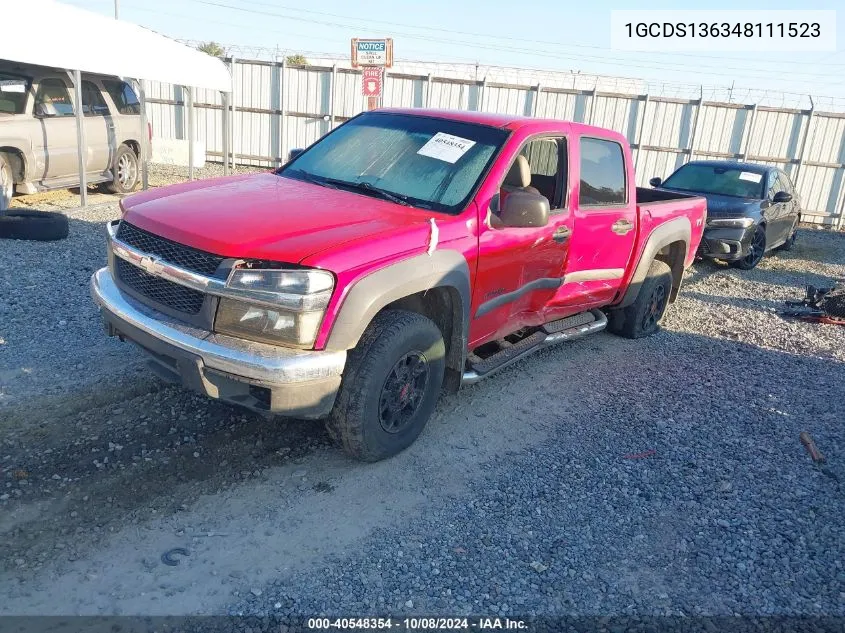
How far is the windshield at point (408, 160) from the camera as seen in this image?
4.15 metres

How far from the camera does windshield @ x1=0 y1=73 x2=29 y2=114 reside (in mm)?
9086

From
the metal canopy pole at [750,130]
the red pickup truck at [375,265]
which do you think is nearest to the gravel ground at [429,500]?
the red pickup truck at [375,265]

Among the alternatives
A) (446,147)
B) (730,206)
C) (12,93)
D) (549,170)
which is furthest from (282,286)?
(730,206)

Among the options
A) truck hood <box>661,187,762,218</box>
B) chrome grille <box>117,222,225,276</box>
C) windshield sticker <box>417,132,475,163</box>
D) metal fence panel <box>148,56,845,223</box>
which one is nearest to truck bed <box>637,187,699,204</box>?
windshield sticker <box>417,132,475,163</box>

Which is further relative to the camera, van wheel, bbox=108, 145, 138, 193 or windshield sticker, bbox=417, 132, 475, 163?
van wheel, bbox=108, 145, 138, 193

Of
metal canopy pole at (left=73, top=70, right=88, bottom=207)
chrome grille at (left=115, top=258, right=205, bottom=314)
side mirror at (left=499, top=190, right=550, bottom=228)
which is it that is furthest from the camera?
metal canopy pole at (left=73, top=70, right=88, bottom=207)

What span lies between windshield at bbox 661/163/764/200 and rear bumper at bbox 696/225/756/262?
2.85 ft

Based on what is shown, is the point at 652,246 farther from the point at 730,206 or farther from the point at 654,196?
the point at 730,206

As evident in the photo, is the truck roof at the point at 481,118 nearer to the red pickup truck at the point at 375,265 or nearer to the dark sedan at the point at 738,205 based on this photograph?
the red pickup truck at the point at 375,265

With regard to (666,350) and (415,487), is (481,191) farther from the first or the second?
(666,350)

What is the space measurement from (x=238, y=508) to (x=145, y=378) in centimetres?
166

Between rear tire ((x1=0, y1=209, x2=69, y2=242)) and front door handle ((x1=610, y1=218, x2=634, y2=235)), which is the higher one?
front door handle ((x1=610, y1=218, x2=634, y2=235))

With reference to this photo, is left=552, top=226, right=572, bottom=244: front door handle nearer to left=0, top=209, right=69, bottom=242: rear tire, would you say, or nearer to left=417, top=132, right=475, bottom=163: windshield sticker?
left=417, top=132, right=475, bottom=163: windshield sticker

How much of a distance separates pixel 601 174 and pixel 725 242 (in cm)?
560
